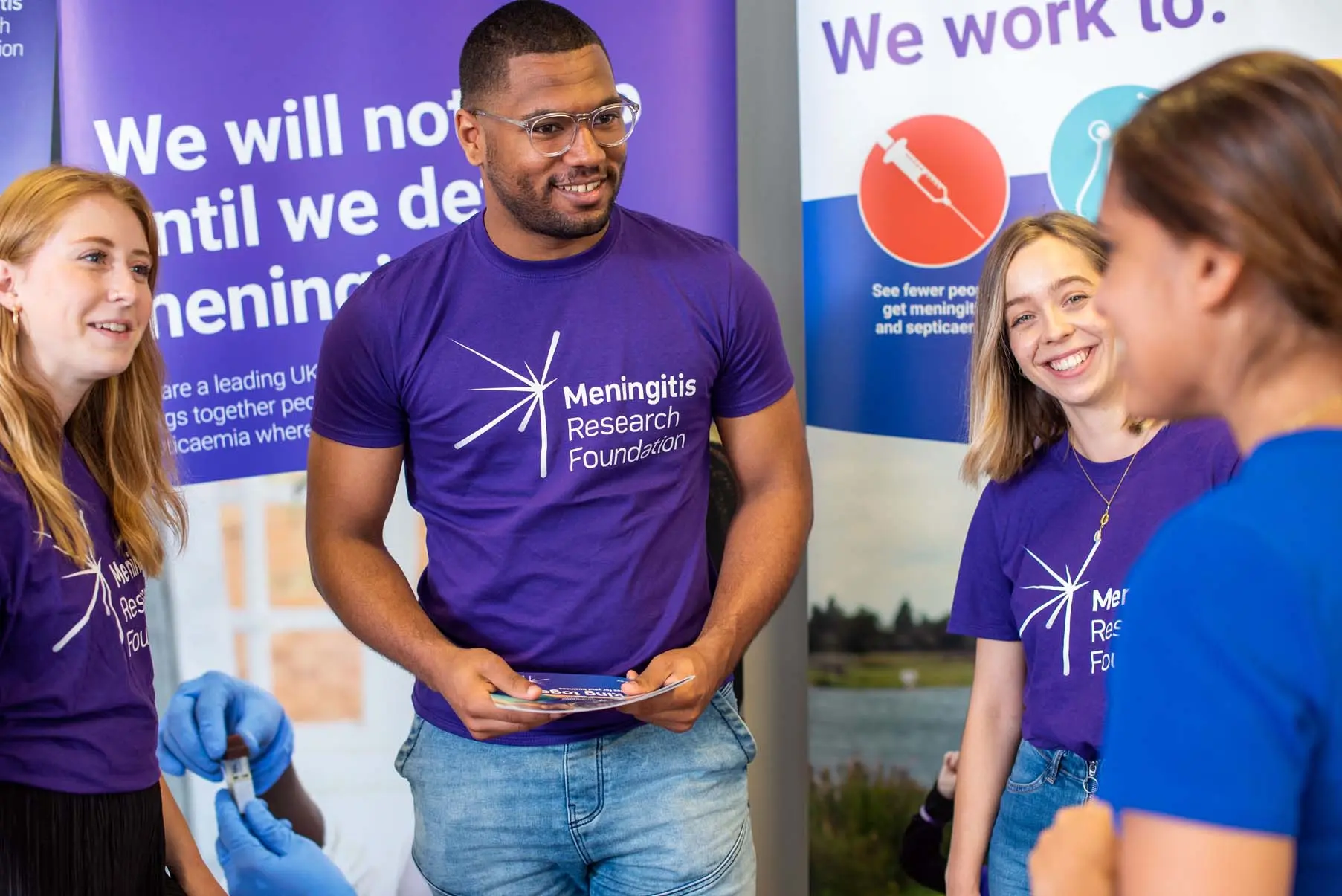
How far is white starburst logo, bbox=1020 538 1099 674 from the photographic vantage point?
76.8 inches

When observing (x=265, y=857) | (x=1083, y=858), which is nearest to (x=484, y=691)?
(x=1083, y=858)

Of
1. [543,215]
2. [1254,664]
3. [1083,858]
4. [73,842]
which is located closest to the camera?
[1254,664]

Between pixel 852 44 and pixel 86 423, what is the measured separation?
5.98 ft

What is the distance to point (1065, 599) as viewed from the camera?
1977 millimetres

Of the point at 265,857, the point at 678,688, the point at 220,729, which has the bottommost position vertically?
the point at 265,857

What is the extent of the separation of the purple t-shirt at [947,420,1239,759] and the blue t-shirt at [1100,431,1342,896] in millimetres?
1140

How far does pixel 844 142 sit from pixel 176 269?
1.55 meters

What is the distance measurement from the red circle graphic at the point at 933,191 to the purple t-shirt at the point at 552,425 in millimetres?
823

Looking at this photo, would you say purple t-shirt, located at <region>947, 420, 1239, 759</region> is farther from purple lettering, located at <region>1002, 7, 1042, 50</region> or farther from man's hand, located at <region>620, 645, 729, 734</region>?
purple lettering, located at <region>1002, 7, 1042, 50</region>

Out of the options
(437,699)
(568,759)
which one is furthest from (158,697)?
(568,759)

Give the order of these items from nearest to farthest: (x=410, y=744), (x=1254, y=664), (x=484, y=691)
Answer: (x=1254, y=664), (x=484, y=691), (x=410, y=744)

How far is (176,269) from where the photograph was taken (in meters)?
2.85

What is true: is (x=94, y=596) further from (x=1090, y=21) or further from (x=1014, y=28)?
(x=1090, y=21)

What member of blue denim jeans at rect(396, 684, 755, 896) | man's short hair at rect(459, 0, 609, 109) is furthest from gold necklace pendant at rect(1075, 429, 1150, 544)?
man's short hair at rect(459, 0, 609, 109)
